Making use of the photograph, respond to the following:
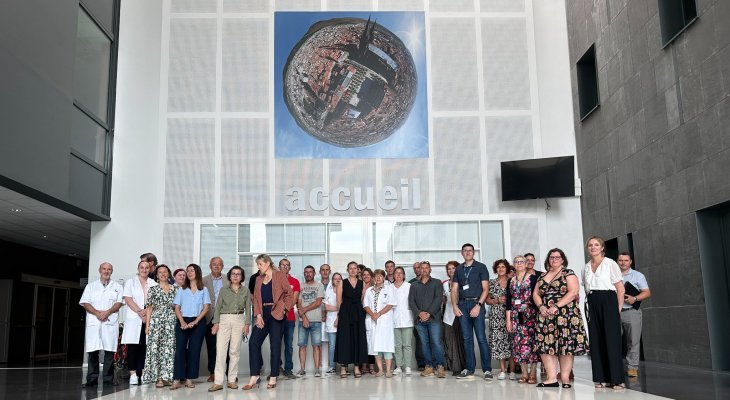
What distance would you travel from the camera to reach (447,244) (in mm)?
11430

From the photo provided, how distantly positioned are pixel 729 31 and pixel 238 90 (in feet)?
26.3

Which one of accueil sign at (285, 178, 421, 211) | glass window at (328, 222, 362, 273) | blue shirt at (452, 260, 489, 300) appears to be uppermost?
accueil sign at (285, 178, 421, 211)

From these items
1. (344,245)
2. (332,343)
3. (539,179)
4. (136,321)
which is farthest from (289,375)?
(539,179)

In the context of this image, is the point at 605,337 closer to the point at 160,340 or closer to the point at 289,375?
the point at 289,375

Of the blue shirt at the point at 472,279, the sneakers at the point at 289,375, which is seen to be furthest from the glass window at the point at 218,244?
the blue shirt at the point at 472,279

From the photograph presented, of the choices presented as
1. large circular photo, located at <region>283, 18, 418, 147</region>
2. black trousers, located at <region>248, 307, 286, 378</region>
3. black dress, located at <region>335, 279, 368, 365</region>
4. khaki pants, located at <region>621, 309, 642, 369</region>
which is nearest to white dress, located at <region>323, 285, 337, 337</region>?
black dress, located at <region>335, 279, 368, 365</region>

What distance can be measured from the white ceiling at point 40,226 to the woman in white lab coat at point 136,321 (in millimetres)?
2398

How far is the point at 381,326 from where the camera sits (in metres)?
9.01

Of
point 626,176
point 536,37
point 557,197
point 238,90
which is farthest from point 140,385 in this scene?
point 626,176

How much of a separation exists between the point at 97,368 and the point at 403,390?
4.04m

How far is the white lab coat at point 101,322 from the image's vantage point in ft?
27.3

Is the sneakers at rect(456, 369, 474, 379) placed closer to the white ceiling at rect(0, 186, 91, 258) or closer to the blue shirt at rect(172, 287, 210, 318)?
the blue shirt at rect(172, 287, 210, 318)

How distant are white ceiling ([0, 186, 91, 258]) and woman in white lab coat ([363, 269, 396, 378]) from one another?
5.30 m

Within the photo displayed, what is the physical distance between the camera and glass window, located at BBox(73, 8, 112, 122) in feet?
36.0
